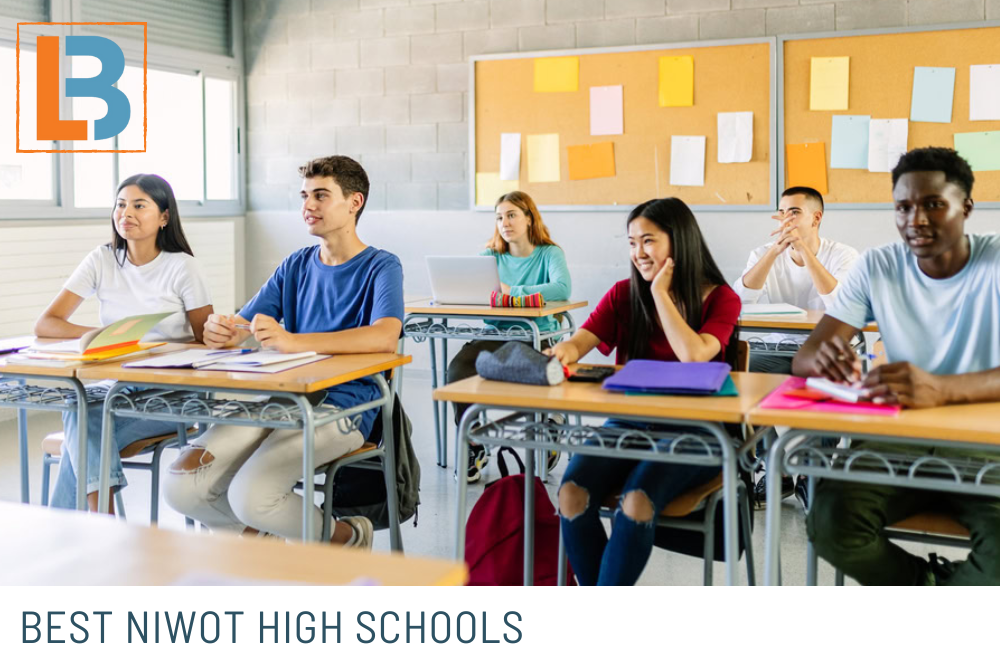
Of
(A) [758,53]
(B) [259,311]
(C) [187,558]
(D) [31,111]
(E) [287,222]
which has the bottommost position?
(C) [187,558]

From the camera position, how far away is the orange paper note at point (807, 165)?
5156 millimetres

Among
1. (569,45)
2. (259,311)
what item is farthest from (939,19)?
(259,311)

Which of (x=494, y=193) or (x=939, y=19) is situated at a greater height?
(x=939, y=19)

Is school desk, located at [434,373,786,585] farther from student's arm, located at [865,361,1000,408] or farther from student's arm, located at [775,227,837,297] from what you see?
student's arm, located at [775,227,837,297]

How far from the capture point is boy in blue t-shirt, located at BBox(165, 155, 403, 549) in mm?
2438

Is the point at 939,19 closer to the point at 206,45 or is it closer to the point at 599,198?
the point at 599,198

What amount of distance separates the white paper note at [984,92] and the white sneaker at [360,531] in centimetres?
376

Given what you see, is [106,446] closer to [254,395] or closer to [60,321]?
[254,395]

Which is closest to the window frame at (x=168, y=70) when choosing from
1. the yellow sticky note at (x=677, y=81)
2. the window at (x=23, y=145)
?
the window at (x=23, y=145)

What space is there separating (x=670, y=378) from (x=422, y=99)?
4387mm

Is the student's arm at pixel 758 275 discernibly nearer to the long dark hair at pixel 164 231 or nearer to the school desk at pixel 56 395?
the long dark hair at pixel 164 231

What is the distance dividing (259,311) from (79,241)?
2879 millimetres

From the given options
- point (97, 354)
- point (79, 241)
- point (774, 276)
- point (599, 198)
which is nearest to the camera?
point (97, 354)

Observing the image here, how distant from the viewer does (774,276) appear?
3.95 m
